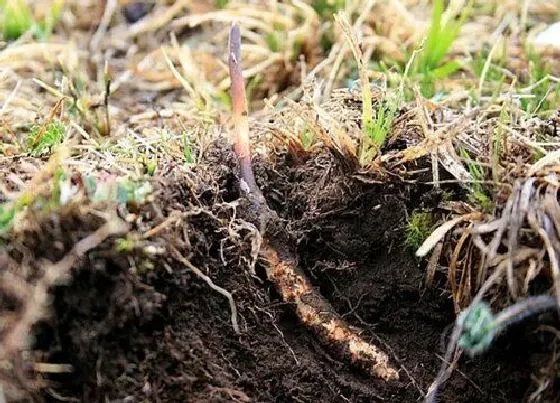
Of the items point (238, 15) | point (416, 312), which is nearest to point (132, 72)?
point (238, 15)

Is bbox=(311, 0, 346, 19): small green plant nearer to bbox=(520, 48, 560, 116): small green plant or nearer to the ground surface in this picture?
bbox=(520, 48, 560, 116): small green plant

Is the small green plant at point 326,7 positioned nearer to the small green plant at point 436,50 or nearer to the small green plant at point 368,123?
the small green plant at point 436,50

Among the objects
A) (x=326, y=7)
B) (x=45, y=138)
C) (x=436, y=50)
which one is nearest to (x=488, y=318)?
(x=45, y=138)

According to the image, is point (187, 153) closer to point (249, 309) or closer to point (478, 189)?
point (249, 309)

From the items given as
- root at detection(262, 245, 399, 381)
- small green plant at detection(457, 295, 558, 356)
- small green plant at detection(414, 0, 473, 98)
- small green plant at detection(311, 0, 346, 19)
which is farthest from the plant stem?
small green plant at detection(311, 0, 346, 19)

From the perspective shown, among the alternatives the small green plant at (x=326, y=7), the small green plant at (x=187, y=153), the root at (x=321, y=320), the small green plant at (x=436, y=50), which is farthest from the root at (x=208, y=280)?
→ the small green plant at (x=326, y=7)

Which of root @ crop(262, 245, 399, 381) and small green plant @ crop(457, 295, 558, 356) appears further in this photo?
root @ crop(262, 245, 399, 381)

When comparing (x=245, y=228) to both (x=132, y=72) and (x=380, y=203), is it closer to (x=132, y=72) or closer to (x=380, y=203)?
(x=380, y=203)
